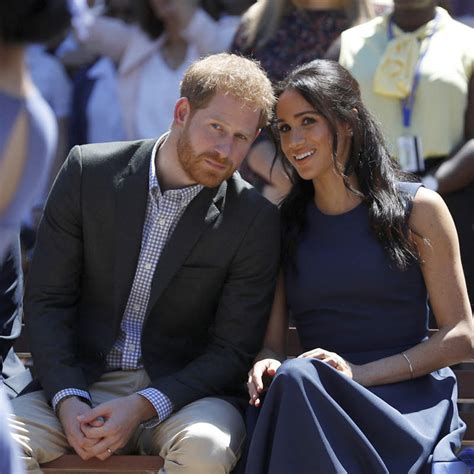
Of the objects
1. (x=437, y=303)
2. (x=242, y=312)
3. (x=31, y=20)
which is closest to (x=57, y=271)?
(x=242, y=312)

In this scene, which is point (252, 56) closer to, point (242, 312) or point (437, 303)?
point (242, 312)

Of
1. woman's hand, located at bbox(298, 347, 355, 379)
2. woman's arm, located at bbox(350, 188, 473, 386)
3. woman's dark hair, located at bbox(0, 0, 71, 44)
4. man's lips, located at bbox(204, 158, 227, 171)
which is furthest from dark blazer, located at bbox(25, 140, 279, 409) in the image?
woman's dark hair, located at bbox(0, 0, 71, 44)

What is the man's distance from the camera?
11.7 feet

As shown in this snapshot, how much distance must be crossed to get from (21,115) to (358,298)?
1.87 meters

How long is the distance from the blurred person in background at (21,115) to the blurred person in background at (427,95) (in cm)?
253

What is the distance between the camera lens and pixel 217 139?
11.7ft

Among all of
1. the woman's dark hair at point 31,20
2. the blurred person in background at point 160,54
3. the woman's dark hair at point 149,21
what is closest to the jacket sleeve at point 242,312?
the blurred person in background at point 160,54

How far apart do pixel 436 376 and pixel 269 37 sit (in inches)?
65.2

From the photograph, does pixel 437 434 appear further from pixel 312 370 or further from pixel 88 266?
pixel 88 266

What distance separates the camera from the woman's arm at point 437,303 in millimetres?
3484

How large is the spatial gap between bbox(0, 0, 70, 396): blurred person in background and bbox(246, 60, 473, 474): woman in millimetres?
1392

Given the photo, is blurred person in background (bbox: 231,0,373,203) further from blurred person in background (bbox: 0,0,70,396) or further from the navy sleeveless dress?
blurred person in background (bbox: 0,0,70,396)

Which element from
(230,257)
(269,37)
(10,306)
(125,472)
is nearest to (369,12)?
(269,37)

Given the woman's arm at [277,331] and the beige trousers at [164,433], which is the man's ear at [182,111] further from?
the beige trousers at [164,433]
